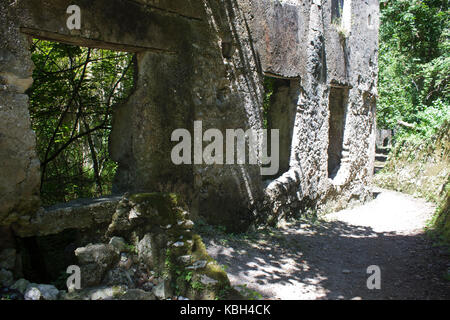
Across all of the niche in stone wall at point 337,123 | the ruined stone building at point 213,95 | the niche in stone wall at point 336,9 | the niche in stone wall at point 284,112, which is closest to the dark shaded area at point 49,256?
the ruined stone building at point 213,95

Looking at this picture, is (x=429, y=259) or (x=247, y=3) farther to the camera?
(x=247, y=3)

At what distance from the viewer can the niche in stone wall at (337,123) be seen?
7.53 m

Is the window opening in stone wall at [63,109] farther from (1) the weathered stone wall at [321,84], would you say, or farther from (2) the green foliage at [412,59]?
→ (2) the green foliage at [412,59]

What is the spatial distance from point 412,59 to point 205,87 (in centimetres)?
1194

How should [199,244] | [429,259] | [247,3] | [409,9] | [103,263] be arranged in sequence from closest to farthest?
[103,263], [199,244], [429,259], [247,3], [409,9]

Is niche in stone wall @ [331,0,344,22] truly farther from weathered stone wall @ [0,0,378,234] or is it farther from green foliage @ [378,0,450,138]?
green foliage @ [378,0,450,138]

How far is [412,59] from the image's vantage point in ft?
45.1

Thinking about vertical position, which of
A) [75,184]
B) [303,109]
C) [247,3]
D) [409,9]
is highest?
[409,9]

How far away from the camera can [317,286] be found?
377 centimetres

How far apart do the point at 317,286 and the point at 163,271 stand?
159 centimetres

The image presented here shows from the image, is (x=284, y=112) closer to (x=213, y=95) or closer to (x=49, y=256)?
(x=213, y=95)

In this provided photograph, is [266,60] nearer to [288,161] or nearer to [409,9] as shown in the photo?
[288,161]

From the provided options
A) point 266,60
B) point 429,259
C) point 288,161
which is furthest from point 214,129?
point 429,259

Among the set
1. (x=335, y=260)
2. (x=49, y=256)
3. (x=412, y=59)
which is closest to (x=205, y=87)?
(x=49, y=256)
